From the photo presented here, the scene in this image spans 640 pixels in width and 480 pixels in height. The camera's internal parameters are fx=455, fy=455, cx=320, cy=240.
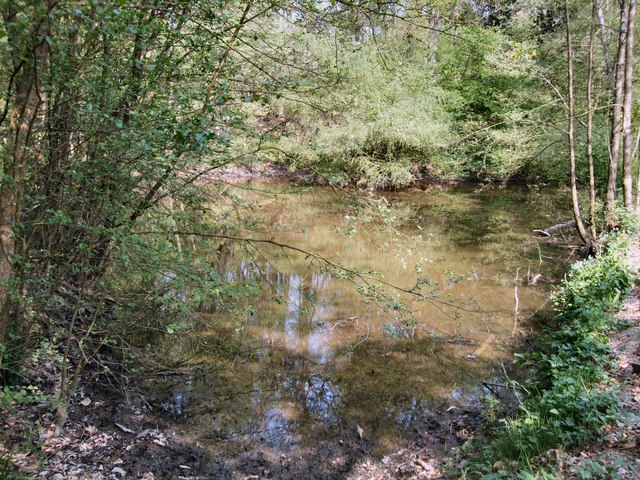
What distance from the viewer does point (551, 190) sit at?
19281mm

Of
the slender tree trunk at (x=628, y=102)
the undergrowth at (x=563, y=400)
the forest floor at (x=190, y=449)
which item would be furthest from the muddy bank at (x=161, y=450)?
the slender tree trunk at (x=628, y=102)

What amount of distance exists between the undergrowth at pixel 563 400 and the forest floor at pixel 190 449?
5.2 inches

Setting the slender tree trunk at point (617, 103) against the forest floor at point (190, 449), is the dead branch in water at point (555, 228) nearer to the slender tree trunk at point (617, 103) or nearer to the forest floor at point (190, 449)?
the slender tree trunk at point (617, 103)

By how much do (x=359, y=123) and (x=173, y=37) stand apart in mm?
15494

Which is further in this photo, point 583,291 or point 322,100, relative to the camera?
point 583,291

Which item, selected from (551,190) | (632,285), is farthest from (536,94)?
(632,285)

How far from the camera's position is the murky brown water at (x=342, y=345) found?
15.0 feet

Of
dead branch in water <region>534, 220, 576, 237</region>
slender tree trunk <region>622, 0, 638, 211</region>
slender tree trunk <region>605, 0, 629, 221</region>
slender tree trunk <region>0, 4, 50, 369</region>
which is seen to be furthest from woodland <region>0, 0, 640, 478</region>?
dead branch in water <region>534, 220, 576, 237</region>

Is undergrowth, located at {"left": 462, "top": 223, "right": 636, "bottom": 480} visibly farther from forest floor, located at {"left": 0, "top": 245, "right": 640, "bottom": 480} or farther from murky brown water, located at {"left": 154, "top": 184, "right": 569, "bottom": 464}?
murky brown water, located at {"left": 154, "top": 184, "right": 569, "bottom": 464}

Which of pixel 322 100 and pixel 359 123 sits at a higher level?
pixel 359 123

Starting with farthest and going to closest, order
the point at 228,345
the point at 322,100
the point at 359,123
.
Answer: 1. the point at 359,123
2. the point at 228,345
3. the point at 322,100

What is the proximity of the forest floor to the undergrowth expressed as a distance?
0.43 ft

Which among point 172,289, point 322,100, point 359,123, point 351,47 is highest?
point 359,123

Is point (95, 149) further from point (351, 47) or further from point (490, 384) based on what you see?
point (490, 384)
